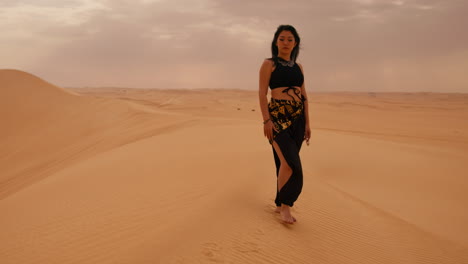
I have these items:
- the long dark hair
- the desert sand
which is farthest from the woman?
the desert sand

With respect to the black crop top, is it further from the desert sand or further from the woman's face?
the desert sand

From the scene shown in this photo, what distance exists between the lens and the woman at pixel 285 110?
3133 millimetres

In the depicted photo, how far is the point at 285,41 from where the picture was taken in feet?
10.5

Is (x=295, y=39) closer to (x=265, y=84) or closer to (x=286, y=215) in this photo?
(x=265, y=84)

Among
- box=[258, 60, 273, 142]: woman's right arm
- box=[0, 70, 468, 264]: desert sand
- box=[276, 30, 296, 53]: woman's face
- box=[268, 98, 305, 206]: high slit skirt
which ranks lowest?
box=[0, 70, 468, 264]: desert sand

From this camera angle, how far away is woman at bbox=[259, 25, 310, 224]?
123 inches

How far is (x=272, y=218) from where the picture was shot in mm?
3332

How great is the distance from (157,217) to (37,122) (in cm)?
1154

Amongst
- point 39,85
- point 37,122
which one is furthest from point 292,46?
point 39,85

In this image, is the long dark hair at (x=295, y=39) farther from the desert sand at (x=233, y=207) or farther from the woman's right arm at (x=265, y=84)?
the desert sand at (x=233, y=207)

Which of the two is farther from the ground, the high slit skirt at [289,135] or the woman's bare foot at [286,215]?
the high slit skirt at [289,135]

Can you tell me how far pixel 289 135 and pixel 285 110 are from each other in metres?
0.24

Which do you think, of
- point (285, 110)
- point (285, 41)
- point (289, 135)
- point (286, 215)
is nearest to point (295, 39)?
point (285, 41)

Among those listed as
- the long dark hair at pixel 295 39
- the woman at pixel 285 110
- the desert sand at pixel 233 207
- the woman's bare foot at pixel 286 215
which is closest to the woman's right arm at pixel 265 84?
the woman at pixel 285 110
